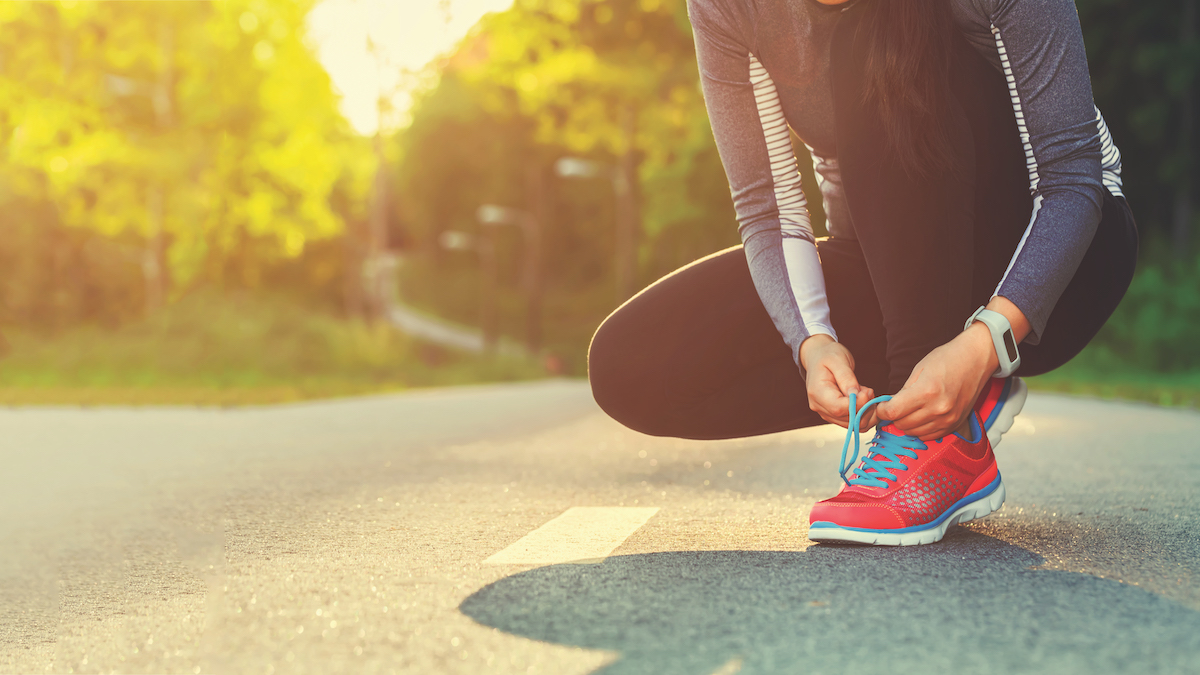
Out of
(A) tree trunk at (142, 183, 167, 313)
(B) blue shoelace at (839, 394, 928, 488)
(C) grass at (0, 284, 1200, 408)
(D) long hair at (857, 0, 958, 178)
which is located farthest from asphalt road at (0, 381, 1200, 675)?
(A) tree trunk at (142, 183, 167, 313)

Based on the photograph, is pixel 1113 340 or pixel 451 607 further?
pixel 1113 340

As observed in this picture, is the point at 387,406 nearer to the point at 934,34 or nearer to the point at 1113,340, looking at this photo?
the point at 934,34

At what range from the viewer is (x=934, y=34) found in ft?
7.58

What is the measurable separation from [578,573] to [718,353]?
904 millimetres

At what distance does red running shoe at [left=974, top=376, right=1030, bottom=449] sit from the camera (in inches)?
94.5

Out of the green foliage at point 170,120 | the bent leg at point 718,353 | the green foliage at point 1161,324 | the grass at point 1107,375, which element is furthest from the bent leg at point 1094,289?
the green foliage at point 1161,324

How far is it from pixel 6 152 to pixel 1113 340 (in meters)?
18.5

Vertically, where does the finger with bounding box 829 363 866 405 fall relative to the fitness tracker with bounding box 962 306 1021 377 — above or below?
below

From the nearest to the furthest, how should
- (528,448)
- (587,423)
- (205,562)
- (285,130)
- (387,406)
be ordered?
(205,562)
(528,448)
(587,423)
(387,406)
(285,130)

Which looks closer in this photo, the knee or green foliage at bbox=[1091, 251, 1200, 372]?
the knee

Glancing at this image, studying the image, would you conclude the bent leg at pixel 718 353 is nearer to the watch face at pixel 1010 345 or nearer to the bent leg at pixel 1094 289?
the bent leg at pixel 1094 289

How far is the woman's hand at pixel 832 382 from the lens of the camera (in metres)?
2.18

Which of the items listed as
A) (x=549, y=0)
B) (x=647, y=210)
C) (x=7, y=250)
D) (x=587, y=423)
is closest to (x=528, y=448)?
(x=587, y=423)

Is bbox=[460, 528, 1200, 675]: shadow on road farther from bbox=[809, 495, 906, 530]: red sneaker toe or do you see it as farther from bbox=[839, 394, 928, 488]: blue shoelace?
bbox=[839, 394, 928, 488]: blue shoelace
